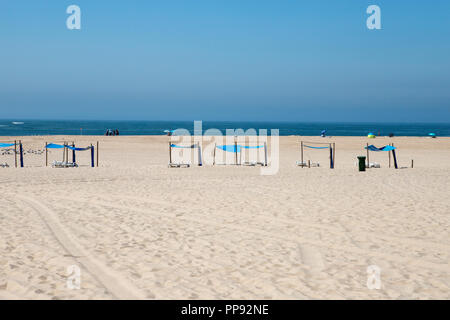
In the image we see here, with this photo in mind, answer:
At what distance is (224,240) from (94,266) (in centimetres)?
226

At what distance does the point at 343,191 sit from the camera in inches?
491

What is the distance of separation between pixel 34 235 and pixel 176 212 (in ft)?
10.3

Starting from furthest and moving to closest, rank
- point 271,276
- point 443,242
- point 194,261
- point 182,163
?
point 182,163, point 443,242, point 194,261, point 271,276

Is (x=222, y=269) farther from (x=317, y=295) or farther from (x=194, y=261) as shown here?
(x=317, y=295)

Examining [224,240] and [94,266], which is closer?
[94,266]

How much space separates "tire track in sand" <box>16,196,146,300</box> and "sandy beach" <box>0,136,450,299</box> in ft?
0.05

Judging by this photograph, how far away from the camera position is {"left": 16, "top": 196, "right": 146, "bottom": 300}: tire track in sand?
4.84 m

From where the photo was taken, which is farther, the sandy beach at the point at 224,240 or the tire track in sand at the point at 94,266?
the sandy beach at the point at 224,240

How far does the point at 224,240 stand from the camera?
7176 millimetres

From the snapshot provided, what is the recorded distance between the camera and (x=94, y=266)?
5.75 metres

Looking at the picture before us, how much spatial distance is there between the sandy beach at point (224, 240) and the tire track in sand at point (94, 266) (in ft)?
0.05

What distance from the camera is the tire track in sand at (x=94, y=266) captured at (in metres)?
4.84

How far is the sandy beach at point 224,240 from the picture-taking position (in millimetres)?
5023
